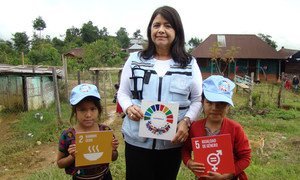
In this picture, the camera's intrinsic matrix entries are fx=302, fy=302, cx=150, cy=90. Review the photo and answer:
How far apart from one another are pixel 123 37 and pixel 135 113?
211ft

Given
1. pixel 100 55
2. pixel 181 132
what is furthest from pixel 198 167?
pixel 100 55

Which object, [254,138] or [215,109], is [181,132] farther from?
[254,138]

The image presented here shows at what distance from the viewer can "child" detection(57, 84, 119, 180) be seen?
7.45 feet

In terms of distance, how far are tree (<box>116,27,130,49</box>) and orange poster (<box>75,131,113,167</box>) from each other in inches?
2384

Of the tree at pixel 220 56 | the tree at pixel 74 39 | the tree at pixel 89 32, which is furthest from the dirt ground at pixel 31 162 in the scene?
the tree at pixel 89 32

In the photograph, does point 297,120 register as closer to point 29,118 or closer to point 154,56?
point 29,118

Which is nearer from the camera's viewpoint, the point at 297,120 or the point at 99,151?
the point at 99,151

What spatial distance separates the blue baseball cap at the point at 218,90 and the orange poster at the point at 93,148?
2.48 feet

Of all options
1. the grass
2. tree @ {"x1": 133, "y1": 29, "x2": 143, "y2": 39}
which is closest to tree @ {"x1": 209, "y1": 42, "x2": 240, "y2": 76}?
the grass

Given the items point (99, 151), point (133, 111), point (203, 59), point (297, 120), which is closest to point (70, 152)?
point (99, 151)

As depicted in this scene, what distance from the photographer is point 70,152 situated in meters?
2.12

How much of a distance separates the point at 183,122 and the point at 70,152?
82 centimetres

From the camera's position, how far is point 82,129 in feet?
7.84

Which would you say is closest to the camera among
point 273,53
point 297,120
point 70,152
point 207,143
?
point 207,143
